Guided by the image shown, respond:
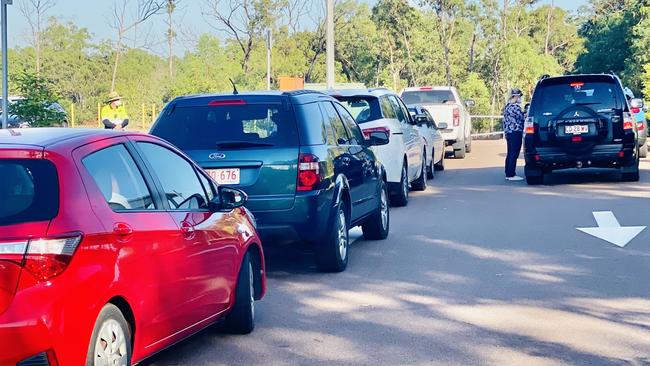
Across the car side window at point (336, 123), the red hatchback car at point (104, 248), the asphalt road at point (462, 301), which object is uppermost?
the car side window at point (336, 123)

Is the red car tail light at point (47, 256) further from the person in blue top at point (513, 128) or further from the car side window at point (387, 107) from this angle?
the person in blue top at point (513, 128)

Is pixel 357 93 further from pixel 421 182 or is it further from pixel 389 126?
pixel 421 182

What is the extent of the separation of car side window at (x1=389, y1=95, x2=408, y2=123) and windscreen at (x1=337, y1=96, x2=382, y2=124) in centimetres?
97

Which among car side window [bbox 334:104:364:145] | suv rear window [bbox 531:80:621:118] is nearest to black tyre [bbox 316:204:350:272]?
car side window [bbox 334:104:364:145]

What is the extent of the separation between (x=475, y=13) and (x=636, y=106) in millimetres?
45326

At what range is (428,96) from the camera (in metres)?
29.9

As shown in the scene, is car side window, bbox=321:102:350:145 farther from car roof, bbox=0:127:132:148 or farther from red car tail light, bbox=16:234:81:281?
red car tail light, bbox=16:234:81:281

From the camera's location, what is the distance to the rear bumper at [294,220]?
964cm

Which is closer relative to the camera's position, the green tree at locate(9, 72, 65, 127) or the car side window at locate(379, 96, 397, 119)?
the car side window at locate(379, 96, 397, 119)

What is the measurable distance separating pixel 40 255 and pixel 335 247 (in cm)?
523

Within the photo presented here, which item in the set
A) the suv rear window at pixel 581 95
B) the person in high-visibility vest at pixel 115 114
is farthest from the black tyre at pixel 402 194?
the person in high-visibility vest at pixel 115 114

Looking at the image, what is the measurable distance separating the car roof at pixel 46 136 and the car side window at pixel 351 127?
5.32m

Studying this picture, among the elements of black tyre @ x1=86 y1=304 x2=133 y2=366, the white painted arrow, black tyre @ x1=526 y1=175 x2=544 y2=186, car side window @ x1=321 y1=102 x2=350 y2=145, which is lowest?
the white painted arrow

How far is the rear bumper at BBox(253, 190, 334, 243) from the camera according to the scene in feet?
31.6
